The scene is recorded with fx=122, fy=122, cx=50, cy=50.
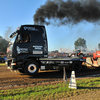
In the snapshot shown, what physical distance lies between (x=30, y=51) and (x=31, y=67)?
106 cm

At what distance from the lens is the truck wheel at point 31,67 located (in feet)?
26.0

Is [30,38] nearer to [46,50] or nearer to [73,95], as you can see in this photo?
[46,50]

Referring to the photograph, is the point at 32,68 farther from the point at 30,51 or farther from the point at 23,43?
the point at 23,43

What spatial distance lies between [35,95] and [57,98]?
0.83 metres

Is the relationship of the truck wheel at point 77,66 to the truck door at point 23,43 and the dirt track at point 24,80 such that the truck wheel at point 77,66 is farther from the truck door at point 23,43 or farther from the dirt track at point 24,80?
the truck door at point 23,43

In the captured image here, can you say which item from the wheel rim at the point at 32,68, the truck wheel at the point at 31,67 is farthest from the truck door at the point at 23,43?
the wheel rim at the point at 32,68

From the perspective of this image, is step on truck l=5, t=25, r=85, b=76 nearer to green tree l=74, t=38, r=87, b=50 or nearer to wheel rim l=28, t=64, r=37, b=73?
wheel rim l=28, t=64, r=37, b=73

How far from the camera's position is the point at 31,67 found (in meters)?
8.02

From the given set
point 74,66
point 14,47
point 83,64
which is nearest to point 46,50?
point 14,47

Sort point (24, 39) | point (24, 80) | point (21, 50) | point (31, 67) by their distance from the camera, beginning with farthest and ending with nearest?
point (31, 67) < point (24, 39) < point (21, 50) < point (24, 80)

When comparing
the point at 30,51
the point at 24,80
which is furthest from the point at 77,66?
the point at 24,80

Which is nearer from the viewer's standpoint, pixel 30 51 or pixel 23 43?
pixel 23 43

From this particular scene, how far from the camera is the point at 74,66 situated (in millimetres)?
9375

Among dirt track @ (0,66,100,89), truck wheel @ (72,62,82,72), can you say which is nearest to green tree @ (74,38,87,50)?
truck wheel @ (72,62,82,72)
